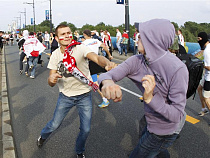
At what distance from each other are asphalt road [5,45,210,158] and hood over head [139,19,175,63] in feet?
7.20

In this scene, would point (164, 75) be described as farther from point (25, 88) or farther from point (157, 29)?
point (25, 88)

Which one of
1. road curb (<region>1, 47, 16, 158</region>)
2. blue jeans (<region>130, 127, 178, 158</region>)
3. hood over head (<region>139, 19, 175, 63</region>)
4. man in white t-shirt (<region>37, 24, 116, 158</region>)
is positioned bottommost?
road curb (<region>1, 47, 16, 158</region>)

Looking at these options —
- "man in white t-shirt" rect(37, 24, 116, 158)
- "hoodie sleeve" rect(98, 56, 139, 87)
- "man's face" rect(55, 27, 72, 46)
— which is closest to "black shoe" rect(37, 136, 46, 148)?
"man in white t-shirt" rect(37, 24, 116, 158)

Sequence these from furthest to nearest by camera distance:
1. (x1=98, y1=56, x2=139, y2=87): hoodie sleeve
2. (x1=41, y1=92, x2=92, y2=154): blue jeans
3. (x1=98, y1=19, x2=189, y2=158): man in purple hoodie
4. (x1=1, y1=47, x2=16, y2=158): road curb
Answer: (x1=1, y1=47, x2=16, y2=158): road curb
(x1=41, y1=92, x2=92, y2=154): blue jeans
(x1=98, y1=56, x2=139, y2=87): hoodie sleeve
(x1=98, y1=19, x2=189, y2=158): man in purple hoodie

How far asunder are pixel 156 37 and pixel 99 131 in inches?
116

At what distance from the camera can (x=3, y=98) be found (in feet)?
20.6

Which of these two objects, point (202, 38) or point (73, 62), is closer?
point (73, 62)

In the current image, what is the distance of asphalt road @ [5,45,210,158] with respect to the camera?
3424 millimetres

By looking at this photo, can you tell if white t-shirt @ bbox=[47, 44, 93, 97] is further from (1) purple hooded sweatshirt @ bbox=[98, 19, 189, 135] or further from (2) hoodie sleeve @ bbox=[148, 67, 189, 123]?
(2) hoodie sleeve @ bbox=[148, 67, 189, 123]

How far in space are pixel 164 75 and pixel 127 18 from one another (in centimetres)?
1524

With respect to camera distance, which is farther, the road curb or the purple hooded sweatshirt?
the road curb

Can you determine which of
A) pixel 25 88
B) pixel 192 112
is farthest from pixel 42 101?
A: pixel 192 112

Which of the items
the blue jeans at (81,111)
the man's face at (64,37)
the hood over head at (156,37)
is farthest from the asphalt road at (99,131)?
the hood over head at (156,37)

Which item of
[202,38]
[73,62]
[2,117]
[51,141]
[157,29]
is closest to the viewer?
[157,29]
